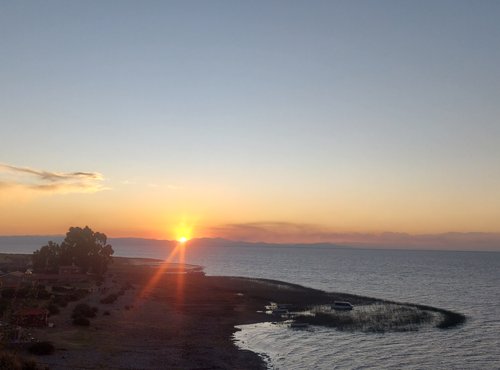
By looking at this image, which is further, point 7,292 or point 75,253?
point 75,253

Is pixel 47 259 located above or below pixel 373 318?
above

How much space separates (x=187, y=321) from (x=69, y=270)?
5616 cm

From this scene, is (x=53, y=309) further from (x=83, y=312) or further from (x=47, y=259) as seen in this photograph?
(x=47, y=259)

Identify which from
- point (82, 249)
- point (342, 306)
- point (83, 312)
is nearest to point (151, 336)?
point (83, 312)

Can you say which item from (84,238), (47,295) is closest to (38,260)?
(84,238)

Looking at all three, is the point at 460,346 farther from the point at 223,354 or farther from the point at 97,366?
the point at 97,366

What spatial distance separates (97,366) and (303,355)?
920 inches

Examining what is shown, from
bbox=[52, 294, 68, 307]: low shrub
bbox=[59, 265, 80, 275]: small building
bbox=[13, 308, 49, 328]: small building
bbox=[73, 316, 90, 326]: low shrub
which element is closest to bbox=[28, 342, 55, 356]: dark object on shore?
bbox=[13, 308, 49, 328]: small building

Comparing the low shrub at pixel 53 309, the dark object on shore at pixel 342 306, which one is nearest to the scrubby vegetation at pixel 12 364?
the low shrub at pixel 53 309

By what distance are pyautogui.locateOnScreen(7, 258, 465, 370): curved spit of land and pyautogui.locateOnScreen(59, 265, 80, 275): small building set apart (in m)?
9.35

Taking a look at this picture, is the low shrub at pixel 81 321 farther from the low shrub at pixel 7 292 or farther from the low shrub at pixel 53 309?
the low shrub at pixel 7 292

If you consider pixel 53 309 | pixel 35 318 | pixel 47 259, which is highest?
pixel 47 259

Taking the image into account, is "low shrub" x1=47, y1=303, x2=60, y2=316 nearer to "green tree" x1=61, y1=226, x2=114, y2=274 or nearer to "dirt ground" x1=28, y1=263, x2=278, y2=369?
"dirt ground" x1=28, y1=263, x2=278, y2=369

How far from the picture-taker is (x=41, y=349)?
40938mm
